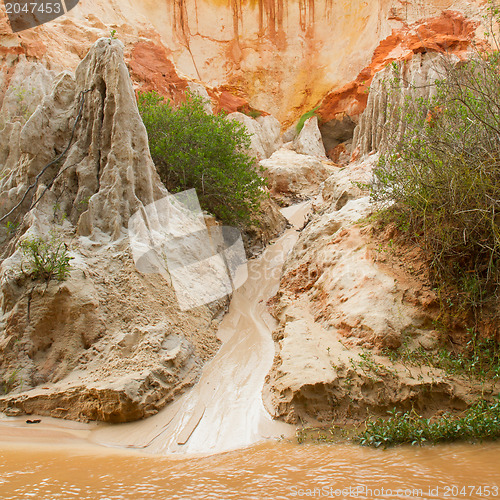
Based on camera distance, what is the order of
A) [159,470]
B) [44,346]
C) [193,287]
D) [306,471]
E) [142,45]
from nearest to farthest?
[306,471] < [159,470] < [44,346] < [193,287] < [142,45]

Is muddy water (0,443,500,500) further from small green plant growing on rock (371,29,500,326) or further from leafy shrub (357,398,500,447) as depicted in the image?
small green plant growing on rock (371,29,500,326)

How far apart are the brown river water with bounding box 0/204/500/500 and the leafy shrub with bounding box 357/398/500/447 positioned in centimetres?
12

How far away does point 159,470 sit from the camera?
9.28 feet

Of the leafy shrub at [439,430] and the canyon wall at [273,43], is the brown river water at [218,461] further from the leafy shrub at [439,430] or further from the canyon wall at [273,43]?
the canyon wall at [273,43]

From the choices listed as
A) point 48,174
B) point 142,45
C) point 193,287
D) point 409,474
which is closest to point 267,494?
point 409,474

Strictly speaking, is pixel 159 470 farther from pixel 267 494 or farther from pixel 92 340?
pixel 92 340

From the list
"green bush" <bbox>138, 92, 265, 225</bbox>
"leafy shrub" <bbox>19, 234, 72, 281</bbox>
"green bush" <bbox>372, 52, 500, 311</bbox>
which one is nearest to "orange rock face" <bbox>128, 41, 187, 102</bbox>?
"green bush" <bbox>138, 92, 265, 225</bbox>

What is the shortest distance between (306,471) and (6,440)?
2.57 meters

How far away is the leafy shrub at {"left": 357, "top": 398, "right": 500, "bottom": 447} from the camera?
117 inches

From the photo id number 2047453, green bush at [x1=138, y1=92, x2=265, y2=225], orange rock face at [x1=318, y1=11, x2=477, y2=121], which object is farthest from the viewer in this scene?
orange rock face at [x1=318, y1=11, x2=477, y2=121]

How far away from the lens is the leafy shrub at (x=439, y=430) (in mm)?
2973

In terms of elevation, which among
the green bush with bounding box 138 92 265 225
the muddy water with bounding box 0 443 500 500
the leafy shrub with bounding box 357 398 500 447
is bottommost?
the leafy shrub with bounding box 357 398 500 447

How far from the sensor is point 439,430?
3.02 m

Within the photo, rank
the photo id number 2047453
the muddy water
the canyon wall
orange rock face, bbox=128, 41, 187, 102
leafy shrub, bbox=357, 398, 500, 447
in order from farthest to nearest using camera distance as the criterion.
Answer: the canyon wall < orange rock face, bbox=128, 41, 187, 102 < the photo id number 2047453 < leafy shrub, bbox=357, 398, 500, 447 < the muddy water
